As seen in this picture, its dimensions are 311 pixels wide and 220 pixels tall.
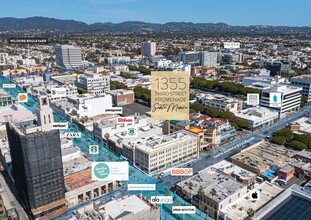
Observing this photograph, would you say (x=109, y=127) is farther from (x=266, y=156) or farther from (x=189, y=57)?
(x=189, y=57)

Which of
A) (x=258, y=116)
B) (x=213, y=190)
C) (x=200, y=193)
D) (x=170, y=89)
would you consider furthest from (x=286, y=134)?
(x=170, y=89)

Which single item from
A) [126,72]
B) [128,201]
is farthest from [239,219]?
[126,72]

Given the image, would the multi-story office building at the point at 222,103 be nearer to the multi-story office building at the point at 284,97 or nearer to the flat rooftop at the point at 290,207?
the multi-story office building at the point at 284,97

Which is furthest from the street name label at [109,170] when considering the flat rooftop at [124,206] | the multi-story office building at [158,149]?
the multi-story office building at [158,149]

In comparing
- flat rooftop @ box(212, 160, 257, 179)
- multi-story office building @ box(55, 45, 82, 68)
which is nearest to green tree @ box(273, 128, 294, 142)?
flat rooftop @ box(212, 160, 257, 179)

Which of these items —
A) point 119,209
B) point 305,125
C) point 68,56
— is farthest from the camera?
point 68,56

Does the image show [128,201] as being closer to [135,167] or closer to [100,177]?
[100,177]
